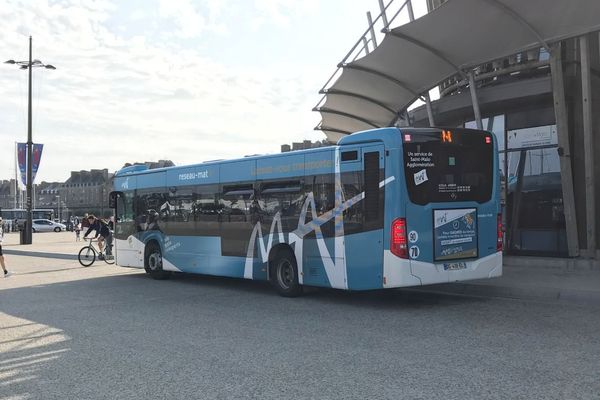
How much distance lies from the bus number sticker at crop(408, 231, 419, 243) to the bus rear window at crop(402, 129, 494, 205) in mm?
495

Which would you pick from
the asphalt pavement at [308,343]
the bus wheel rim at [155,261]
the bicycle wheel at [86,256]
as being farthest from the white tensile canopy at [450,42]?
the bicycle wheel at [86,256]

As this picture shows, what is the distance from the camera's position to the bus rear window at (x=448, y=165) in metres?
9.12

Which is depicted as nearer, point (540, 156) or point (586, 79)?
point (586, 79)

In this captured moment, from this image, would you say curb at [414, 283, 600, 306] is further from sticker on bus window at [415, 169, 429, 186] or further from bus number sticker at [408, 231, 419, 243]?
sticker on bus window at [415, 169, 429, 186]

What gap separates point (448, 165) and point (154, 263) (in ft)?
27.1

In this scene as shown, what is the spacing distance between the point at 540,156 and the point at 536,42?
3585mm

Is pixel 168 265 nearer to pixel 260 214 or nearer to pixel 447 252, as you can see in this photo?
pixel 260 214

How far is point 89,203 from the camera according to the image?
153750mm

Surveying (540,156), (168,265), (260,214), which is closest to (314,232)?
(260,214)

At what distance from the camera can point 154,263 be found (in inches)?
573

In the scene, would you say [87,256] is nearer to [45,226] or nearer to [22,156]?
[22,156]

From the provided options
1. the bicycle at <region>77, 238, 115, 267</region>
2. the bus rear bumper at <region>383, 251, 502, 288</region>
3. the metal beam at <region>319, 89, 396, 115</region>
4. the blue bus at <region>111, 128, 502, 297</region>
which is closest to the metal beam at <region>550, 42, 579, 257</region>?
the blue bus at <region>111, 128, 502, 297</region>

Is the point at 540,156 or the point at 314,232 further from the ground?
the point at 540,156

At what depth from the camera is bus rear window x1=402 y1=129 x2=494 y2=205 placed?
9117 millimetres
